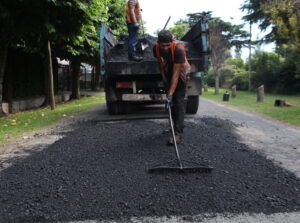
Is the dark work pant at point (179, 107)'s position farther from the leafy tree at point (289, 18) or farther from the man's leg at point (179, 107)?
the leafy tree at point (289, 18)

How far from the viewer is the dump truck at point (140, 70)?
632 centimetres

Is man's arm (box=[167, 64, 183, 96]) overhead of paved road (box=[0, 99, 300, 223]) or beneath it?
overhead

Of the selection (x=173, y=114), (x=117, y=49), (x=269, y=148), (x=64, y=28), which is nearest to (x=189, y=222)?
(x=173, y=114)

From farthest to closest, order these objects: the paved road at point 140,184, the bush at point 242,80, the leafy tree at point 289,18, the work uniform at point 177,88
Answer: the bush at point 242,80 → the leafy tree at point 289,18 → the work uniform at point 177,88 → the paved road at point 140,184

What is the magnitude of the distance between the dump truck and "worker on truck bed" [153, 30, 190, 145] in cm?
181

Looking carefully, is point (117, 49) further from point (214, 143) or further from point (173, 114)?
point (214, 143)

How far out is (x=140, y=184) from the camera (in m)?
2.98

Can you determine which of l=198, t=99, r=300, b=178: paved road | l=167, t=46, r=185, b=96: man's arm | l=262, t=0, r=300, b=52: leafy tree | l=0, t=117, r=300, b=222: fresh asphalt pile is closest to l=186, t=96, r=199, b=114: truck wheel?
l=198, t=99, r=300, b=178: paved road

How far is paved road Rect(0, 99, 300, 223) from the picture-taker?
2.48m

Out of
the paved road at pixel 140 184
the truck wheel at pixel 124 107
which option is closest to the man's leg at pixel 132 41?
the truck wheel at pixel 124 107

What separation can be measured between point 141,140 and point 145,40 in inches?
133

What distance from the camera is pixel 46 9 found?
6543 mm

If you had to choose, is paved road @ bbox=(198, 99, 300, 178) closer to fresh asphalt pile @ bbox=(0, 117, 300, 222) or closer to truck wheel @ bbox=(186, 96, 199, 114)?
fresh asphalt pile @ bbox=(0, 117, 300, 222)

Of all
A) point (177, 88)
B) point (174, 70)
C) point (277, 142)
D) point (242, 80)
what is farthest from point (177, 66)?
point (242, 80)
